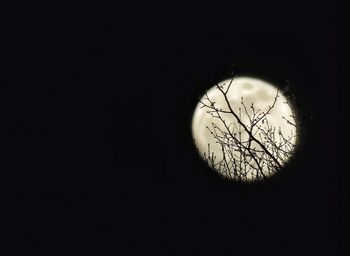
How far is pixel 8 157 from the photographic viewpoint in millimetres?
3070

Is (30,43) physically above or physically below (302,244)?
above

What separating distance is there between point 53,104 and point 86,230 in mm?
981

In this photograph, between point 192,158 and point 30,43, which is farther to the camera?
point 192,158

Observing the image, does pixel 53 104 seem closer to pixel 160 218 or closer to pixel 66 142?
pixel 66 142

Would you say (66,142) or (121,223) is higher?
(66,142)

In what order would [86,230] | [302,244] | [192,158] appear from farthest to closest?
1. [192,158]
2. [86,230]
3. [302,244]

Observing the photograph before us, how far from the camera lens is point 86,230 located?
3086 mm

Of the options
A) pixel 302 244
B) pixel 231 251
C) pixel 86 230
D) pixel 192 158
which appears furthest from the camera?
pixel 192 158

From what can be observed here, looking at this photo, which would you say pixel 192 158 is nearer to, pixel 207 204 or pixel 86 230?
pixel 207 204

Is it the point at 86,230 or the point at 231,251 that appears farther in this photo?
the point at 86,230

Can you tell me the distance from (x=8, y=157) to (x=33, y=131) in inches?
10.2

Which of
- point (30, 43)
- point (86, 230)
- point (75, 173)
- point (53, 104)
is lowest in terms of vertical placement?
point (86, 230)

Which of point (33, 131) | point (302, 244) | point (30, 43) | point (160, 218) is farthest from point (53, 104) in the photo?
point (302, 244)

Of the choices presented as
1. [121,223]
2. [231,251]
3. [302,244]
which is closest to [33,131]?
[121,223]
